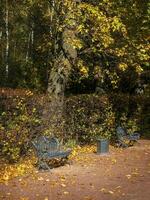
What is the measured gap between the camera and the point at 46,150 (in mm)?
14242

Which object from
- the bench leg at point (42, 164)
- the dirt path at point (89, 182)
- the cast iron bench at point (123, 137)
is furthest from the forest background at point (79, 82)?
the dirt path at point (89, 182)

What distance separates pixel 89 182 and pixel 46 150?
1800 mm

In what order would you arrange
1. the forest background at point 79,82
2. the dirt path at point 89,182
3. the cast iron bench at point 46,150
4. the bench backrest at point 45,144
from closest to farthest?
the dirt path at point 89,182, the cast iron bench at point 46,150, the bench backrest at point 45,144, the forest background at point 79,82

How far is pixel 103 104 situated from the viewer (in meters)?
20.0

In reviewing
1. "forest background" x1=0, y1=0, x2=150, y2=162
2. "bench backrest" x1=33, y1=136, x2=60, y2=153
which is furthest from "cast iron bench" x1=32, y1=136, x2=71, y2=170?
"forest background" x1=0, y1=0, x2=150, y2=162

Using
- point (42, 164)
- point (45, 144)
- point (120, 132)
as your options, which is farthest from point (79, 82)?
point (42, 164)

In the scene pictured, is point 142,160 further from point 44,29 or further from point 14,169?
point 44,29

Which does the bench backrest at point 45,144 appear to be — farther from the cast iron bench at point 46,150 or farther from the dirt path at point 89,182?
the dirt path at point 89,182

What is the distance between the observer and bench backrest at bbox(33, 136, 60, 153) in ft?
46.4

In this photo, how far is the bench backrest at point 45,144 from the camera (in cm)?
1413

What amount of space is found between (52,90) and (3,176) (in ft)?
21.8

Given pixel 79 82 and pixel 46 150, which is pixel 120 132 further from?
pixel 46 150

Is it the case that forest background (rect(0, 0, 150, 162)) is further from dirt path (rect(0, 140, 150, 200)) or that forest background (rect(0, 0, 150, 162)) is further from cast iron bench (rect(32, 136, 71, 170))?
dirt path (rect(0, 140, 150, 200))

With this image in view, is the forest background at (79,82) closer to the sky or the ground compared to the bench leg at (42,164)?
closer to the sky
